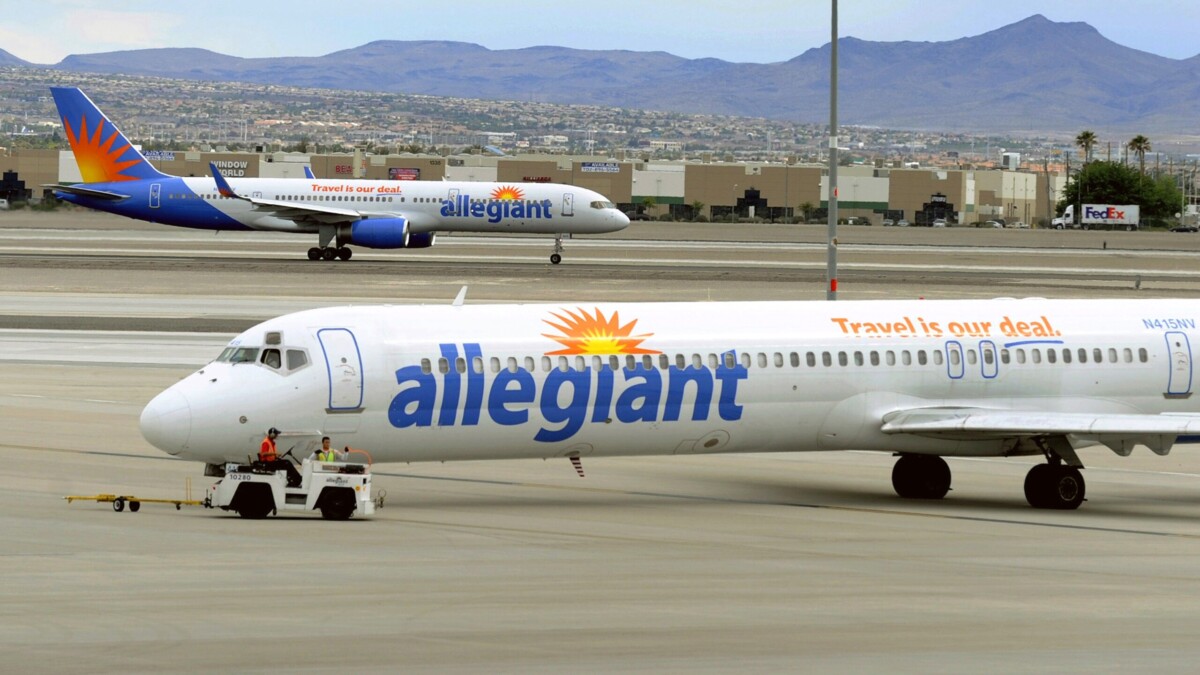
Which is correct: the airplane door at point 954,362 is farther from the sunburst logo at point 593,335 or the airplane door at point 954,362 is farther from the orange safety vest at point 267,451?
the orange safety vest at point 267,451

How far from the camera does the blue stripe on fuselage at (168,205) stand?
82312 mm

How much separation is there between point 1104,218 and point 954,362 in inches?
6444

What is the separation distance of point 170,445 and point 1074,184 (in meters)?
185

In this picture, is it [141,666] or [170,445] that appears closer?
[141,666]

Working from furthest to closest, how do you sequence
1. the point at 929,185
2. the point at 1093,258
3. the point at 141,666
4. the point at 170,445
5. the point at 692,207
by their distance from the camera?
the point at 929,185, the point at 692,207, the point at 1093,258, the point at 170,445, the point at 141,666

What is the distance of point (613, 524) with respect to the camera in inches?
934

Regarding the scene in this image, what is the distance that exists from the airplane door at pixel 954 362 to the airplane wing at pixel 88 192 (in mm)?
62467

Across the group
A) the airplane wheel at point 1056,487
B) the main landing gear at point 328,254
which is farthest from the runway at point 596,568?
the main landing gear at point 328,254

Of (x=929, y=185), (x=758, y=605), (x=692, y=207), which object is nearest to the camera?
(x=758, y=605)

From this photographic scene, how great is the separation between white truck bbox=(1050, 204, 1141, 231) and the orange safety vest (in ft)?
531

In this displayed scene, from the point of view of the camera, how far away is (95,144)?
82188 mm

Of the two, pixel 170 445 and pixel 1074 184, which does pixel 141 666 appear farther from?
pixel 1074 184

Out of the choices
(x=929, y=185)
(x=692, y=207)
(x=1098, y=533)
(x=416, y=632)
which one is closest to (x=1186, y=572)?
(x=1098, y=533)

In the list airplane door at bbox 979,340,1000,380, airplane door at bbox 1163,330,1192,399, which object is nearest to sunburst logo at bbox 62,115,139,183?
airplane door at bbox 979,340,1000,380
